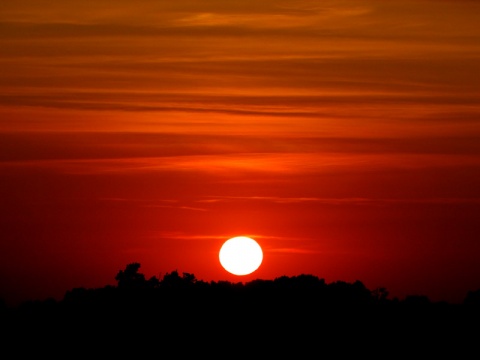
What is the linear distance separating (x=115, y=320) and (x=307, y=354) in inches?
408

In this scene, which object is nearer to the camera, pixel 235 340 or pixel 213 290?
pixel 235 340

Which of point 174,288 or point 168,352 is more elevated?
point 174,288

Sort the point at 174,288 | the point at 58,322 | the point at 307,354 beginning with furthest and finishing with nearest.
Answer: the point at 174,288 < the point at 58,322 < the point at 307,354

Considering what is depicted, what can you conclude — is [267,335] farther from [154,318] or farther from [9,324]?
[9,324]

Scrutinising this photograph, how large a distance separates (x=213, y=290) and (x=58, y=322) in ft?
A: 29.2

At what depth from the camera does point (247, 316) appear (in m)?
80.6

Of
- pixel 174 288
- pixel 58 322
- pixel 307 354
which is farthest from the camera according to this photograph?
pixel 174 288

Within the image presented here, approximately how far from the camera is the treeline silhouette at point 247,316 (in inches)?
3071

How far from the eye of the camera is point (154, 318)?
265ft

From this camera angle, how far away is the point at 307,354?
252ft

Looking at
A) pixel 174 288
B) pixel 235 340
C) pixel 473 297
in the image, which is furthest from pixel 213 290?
pixel 473 297

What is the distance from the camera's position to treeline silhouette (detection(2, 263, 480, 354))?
78.0 m

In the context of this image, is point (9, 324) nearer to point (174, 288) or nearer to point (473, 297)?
point (174, 288)

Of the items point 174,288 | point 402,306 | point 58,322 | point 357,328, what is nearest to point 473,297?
point 402,306
